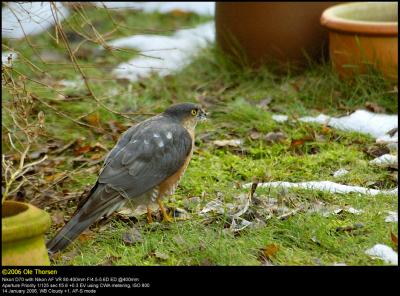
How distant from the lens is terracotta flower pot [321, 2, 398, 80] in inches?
273

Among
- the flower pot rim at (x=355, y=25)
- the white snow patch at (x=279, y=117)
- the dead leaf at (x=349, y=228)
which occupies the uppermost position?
the flower pot rim at (x=355, y=25)

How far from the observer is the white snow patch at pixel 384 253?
3971mm

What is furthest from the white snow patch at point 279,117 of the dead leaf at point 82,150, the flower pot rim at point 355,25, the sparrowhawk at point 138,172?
the sparrowhawk at point 138,172

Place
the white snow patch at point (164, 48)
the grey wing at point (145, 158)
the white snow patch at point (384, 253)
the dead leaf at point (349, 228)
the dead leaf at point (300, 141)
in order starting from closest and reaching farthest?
the white snow patch at point (384, 253) < the dead leaf at point (349, 228) < the grey wing at point (145, 158) < the dead leaf at point (300, 141) < the white snow patch at point (164, 48)

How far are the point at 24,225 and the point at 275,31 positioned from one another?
471cm

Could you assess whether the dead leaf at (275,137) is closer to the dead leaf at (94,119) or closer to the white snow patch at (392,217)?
the dead leaf at (94,119)

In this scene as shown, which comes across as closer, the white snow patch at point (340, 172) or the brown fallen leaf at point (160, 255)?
the brown fallen leaf at point (160, 255)

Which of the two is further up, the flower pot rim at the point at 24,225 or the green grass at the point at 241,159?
the flower pot rim at the point at 24,225

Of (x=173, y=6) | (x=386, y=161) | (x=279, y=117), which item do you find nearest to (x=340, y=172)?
(x=386, y=161)

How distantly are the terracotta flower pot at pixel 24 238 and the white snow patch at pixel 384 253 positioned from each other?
1.62 meters

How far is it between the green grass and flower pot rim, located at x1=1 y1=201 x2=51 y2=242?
2.05 ft

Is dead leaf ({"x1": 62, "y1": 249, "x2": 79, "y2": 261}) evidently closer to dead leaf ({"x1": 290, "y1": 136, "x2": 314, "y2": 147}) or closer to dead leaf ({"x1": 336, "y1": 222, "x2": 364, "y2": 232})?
dead leaf ({"x1": 336, "y1": 222, "x2": 364, "y2": 232})

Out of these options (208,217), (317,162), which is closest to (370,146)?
(317,162)
